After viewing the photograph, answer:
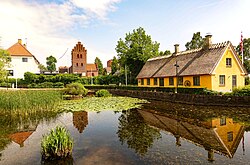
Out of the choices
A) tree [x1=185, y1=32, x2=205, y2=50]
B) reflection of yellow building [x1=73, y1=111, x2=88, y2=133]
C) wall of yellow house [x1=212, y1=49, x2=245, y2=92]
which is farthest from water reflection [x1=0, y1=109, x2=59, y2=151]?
tree [x1=185, y1=32, x2=205, y2=50]

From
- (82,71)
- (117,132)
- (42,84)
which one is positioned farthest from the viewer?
(82,71)

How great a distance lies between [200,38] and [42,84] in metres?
41.4

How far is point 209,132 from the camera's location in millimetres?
10422

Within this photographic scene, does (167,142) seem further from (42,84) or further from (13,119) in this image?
(42,84)

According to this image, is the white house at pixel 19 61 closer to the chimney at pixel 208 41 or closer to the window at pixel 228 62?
the chimney at pixel 208 41

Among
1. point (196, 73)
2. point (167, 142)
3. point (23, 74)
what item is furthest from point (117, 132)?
point (23, 74)

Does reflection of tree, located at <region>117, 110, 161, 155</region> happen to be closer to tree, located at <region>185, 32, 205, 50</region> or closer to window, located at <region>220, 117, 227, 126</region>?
window, located at <region>220, 117, 227, 126</region>

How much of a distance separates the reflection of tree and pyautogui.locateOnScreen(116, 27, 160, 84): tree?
33.2 m

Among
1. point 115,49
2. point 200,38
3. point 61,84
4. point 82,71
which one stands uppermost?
point 200,38

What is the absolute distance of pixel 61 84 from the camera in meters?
43.1

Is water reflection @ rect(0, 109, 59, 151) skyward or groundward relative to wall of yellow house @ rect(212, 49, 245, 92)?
groundward

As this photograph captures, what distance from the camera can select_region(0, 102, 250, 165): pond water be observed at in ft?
23.8

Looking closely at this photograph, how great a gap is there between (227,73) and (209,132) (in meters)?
16.9

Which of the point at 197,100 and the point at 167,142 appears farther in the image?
the point at 197,100
